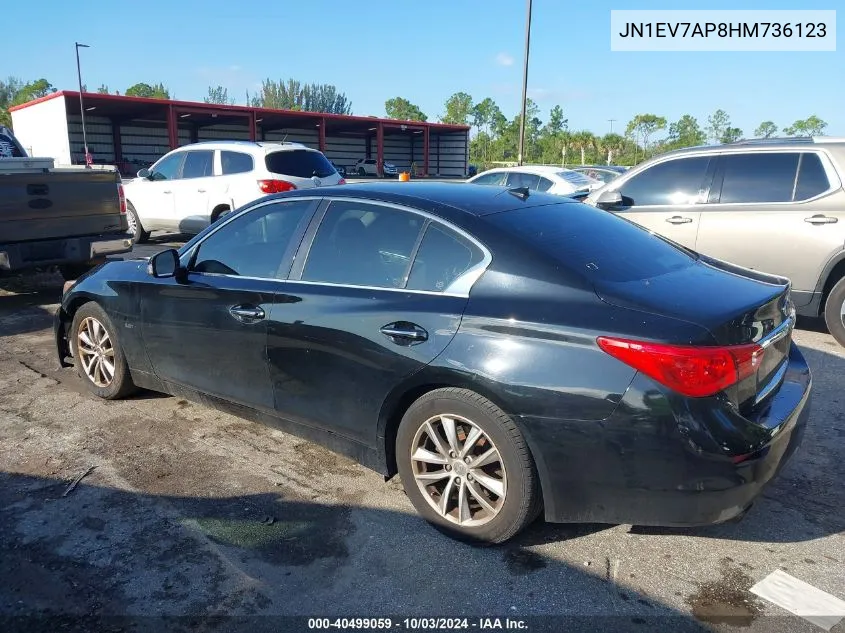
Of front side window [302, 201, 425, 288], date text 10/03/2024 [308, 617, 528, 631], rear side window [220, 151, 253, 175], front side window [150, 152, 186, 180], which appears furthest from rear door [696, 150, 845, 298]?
front side window [150, 152, 186, 180]

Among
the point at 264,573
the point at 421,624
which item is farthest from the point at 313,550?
the point at 421,624

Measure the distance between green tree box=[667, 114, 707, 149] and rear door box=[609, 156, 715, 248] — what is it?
57.6m

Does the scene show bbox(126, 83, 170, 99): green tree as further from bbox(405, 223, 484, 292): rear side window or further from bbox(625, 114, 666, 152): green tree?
bbox(405, 223, 484, 292): rear side window

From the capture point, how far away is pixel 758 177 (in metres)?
6.50

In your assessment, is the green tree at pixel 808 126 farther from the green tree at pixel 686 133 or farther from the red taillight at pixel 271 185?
the red taillight at pixel 271 185

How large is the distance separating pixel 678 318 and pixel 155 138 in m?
50.1

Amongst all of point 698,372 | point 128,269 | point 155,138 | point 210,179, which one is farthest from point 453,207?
point 155,138

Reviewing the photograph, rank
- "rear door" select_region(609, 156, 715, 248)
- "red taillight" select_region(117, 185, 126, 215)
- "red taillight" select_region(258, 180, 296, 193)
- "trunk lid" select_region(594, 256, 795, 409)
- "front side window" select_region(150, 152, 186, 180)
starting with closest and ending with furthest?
"trunk lid" select_region(594, 256, 795, 409) < "rear door" select_region(609, 156, 715, 248) < "red taillight" select_region(117, 185, 126, 215) < "red taillight" select_region(258, 180, 296, 193) < "front side window" select_region(150, 152, 186, 180)

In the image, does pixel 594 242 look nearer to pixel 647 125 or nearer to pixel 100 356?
pixel 100 356

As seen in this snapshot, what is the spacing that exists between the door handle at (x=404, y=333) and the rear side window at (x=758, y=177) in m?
4.75

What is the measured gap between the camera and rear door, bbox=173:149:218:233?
11.5m

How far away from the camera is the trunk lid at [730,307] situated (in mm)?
2707

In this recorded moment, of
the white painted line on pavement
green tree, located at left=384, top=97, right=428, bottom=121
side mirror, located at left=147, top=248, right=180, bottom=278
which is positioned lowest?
the white painted line on pavement

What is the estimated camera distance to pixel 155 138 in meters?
47.2
